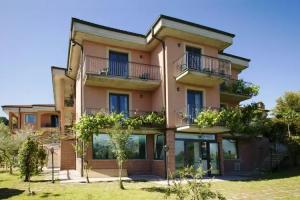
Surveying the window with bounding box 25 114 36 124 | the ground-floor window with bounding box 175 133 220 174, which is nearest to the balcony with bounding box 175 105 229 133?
the ground-floor window with bounding box 175 133 220 174

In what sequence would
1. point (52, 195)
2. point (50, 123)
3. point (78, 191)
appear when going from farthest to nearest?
1. point (50, 123)
2. point (78, 191)
3. point (52, 195)

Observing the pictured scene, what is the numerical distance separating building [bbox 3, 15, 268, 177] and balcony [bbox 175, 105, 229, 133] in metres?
0.07

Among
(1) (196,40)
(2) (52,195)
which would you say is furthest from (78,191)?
(1) (196,40)

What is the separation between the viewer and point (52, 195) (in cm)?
1279

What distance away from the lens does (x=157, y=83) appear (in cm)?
2183

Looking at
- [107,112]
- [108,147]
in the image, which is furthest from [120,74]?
[108,147]

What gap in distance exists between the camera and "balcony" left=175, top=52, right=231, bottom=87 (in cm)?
2069

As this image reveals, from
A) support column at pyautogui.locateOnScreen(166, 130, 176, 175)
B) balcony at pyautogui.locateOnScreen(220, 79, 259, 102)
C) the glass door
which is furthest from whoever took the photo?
balcony at pyautogui.locateOnScreen(220, 79, 259, 102)

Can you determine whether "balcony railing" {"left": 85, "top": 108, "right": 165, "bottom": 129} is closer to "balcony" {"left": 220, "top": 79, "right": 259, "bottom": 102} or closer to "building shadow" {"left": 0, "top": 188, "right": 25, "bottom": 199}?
"balcony" {"left": 220, "top": 79, "right": 259, "bottom": 102}

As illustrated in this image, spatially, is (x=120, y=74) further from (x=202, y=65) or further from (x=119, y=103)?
(x=202, y=65)

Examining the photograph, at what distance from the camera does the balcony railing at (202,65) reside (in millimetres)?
21028

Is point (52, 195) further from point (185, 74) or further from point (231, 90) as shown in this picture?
point (231, 90)

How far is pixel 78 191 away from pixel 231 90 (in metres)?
16.0

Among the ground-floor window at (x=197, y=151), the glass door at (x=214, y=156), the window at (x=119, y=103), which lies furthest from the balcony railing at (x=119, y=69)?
the glass door at (x=214, y=156)
